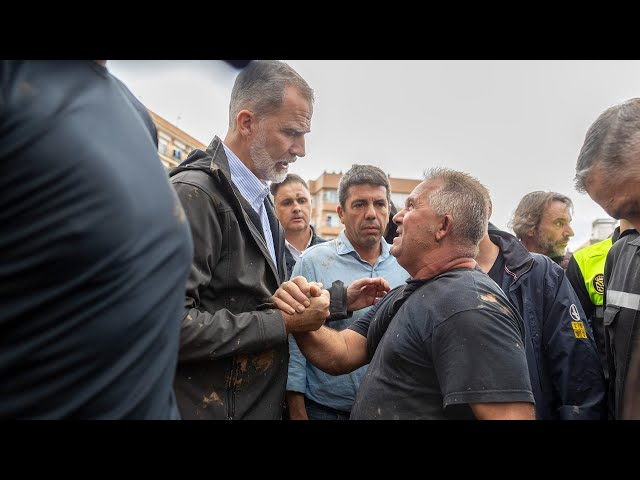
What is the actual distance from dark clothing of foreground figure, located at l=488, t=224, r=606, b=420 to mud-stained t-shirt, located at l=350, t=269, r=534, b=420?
39.8 inches

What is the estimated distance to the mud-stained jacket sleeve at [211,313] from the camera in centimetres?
179

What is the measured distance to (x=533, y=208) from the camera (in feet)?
14.4

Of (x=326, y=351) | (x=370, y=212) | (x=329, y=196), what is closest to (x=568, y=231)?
(x=370, y=212)

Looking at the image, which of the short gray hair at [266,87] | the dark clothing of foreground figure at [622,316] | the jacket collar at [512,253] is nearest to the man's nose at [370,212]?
the jacket collar at [512,253]

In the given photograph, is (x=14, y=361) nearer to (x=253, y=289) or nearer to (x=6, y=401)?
(x=6, y=401)

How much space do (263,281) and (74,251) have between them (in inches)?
51.2

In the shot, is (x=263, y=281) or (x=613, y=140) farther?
(x=613, y=140)

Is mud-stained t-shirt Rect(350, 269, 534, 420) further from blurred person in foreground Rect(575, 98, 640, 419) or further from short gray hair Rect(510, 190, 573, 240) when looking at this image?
short gray hair Rect(510, 190, 573, 240)

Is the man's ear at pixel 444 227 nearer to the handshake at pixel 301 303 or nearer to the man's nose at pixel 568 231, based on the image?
the handshake at pixel 301 303

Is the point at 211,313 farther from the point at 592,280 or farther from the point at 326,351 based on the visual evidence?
the point at 592,280

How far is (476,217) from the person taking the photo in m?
2.48

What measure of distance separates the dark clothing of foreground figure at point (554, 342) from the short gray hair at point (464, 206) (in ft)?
2.59

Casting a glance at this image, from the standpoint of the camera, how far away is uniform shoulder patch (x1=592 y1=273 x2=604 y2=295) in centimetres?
362
